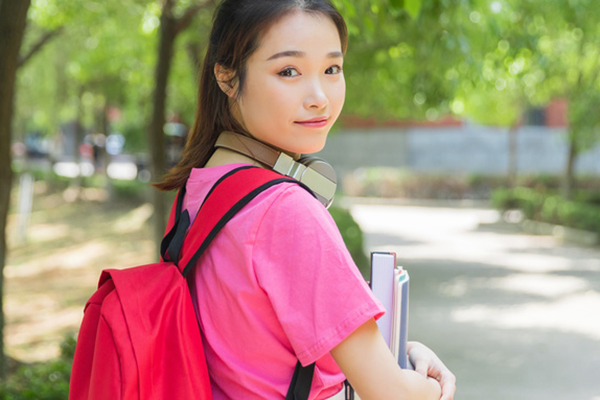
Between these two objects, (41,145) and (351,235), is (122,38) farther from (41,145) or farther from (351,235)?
(41,145)

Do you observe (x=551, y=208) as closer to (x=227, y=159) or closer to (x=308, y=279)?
(x=227, y=159)

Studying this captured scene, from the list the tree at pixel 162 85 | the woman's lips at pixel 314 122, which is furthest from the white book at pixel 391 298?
the tree at pixel 162 85

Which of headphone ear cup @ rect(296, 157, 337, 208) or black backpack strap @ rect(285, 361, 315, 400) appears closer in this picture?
black backpack strap @ rect(285, 361, 315, 400)

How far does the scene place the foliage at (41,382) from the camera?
4.92 metres

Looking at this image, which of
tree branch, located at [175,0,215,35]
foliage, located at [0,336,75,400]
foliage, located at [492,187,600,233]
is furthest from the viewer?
foliage, located at [492,187,600,233]

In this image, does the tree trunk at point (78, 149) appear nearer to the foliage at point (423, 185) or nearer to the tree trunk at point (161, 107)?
the foliage at point (423, 185)

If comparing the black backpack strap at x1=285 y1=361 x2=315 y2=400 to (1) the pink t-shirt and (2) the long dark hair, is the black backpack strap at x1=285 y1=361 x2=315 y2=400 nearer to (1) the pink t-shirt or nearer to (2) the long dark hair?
(1) the pink t-shirt

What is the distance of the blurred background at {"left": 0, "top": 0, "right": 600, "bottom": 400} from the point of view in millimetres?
5973

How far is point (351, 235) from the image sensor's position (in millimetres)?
10031

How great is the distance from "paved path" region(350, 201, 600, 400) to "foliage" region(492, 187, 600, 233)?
26.3 inches

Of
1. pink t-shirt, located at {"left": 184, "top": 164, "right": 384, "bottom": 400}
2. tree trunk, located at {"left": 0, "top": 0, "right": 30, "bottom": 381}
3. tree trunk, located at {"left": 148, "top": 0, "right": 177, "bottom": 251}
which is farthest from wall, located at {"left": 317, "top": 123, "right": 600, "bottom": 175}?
pink t-shirt, located at {"left": 184, "top": 164, "right": 384, "bottom": 400}

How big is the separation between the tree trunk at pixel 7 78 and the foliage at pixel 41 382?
0.42 meters

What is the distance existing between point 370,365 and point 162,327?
39 centimetres

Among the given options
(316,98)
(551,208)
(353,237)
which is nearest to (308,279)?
(316,98)
